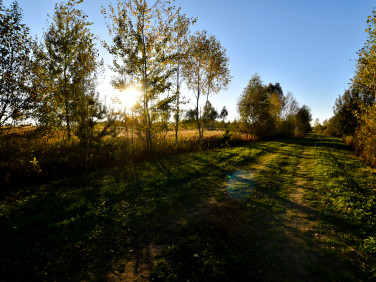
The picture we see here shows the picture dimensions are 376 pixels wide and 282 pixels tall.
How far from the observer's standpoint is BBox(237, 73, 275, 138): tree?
3734 centimetres

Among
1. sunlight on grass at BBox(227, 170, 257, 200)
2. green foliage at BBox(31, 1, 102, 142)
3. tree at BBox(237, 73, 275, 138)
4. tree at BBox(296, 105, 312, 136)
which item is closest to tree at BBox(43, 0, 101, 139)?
green foliage at BBox(31, 1, 102, 142)

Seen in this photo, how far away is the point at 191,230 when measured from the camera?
264 inches

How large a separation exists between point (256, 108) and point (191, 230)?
35.2 metres

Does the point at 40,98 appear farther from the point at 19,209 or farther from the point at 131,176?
the point at 131,176

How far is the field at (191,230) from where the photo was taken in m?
4.98

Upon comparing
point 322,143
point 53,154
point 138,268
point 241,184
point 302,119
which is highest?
point 302,119

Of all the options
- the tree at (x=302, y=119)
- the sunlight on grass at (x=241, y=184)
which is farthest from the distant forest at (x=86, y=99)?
the tree at (x=302, y=119)

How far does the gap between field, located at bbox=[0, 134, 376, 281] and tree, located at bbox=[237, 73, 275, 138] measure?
88.3 ft

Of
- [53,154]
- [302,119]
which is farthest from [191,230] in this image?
[302,119]

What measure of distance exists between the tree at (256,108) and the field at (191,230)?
1060 inches

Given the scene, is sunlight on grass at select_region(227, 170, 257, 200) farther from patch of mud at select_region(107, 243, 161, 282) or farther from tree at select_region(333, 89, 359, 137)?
tree at select_region(333, 89, 359, 137)

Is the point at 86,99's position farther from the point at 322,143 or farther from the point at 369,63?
the point at 322,143

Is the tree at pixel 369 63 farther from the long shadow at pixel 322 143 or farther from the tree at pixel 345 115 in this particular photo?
the tree at pixel 345 115

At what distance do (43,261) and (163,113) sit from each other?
1462cm
